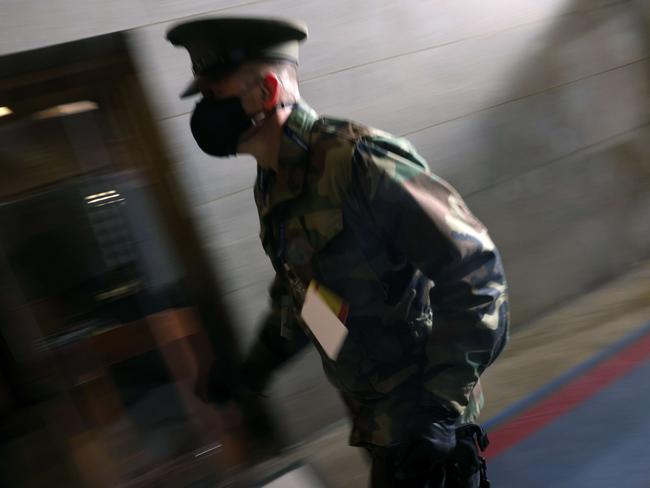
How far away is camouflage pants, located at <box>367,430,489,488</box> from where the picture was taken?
1.26 metres

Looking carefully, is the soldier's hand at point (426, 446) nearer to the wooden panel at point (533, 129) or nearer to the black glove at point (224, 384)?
the black glove at point (224, 384)

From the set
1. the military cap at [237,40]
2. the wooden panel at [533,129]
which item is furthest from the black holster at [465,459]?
the wooden panel at [533,129]

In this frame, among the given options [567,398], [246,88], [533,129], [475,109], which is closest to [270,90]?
[246,88]

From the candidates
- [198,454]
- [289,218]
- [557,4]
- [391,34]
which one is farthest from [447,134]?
[198,454]

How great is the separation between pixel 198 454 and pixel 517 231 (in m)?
1.99

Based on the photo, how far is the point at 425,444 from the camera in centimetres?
117

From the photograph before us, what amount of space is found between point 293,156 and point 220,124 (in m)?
0.20

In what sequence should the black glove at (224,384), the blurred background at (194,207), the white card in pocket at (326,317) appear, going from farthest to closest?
1. the blurred background at (194,207)
2. the black glove at (224,384)
3. the white card in pocket at (326,317)

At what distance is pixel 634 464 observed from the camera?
2.10 meters

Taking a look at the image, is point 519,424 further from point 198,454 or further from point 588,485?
point 198,454

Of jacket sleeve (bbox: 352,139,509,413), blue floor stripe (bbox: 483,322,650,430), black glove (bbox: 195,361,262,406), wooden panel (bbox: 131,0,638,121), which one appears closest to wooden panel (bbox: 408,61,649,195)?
wooden panel (bbox: 131,0,638,121)

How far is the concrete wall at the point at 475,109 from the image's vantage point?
215 centimetres

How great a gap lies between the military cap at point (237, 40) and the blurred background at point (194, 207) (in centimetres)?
88

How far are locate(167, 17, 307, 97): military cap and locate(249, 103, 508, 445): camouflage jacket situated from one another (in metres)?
0.16
